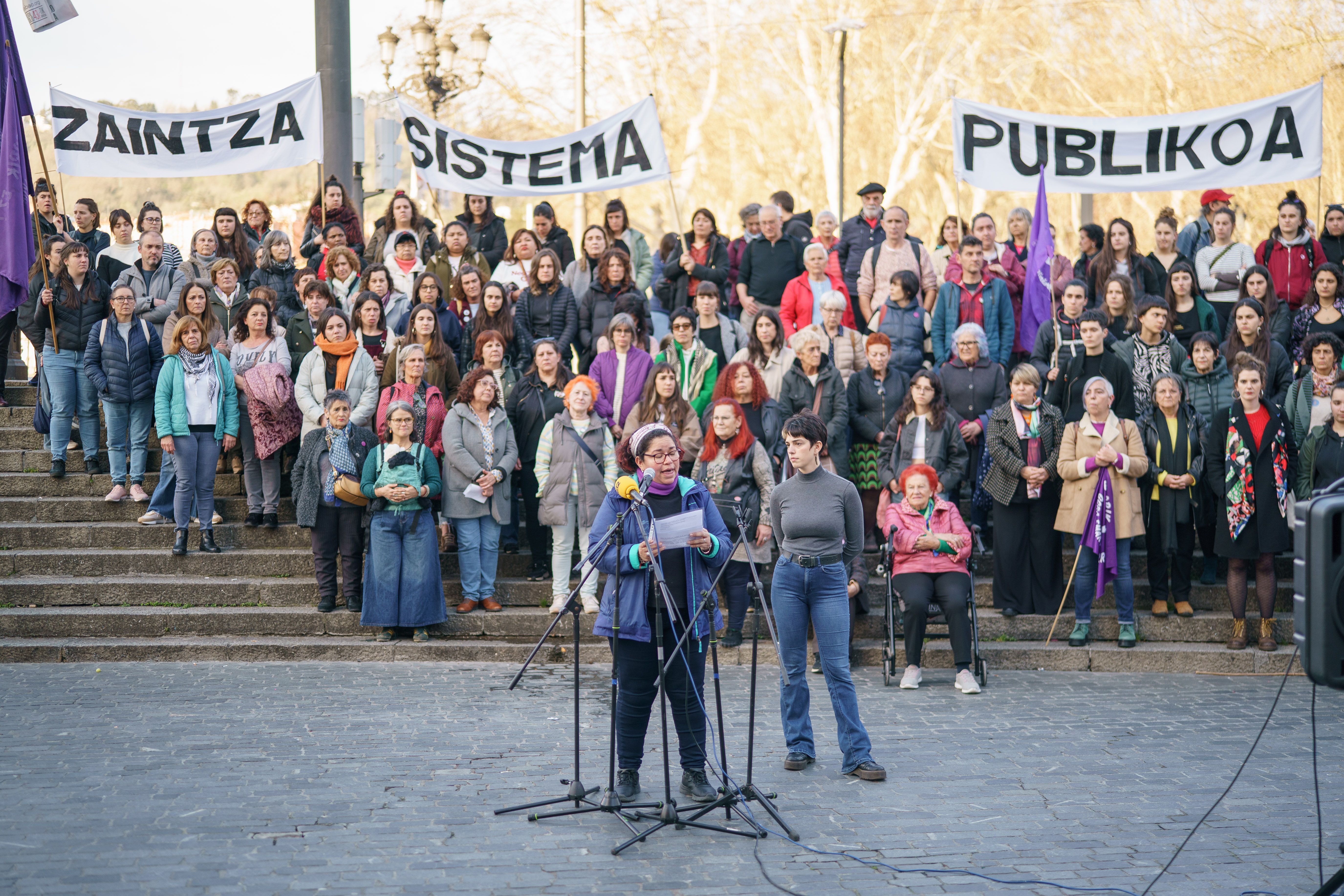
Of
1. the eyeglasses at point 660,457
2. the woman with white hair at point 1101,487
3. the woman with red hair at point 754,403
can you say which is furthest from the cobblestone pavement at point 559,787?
the woman with red hair at point 754,403

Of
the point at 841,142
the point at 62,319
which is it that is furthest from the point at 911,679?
the point at 841,142

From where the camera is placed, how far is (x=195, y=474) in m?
11.2

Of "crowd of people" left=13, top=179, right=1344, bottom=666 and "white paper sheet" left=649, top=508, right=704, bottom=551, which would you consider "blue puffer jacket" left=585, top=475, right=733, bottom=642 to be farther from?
"crowd of people" left=13, top=179, right=1344, bottom=666

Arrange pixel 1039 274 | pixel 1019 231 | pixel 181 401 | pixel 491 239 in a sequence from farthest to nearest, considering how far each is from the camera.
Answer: pixel 491 239, pixel 1019 231, pixel 1039 274, pixel 181 401

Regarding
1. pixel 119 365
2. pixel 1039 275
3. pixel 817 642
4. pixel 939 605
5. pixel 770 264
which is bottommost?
pixel 939 605

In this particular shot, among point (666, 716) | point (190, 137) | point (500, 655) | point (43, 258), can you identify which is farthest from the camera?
point (190, 137)

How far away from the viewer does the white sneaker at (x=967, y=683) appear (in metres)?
9.29

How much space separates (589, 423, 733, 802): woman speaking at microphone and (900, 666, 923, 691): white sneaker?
299 centimetres

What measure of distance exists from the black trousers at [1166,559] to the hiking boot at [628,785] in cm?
572

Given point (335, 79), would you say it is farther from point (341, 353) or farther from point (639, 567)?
point (639, 567)

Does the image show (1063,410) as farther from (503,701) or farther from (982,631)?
(503,701)

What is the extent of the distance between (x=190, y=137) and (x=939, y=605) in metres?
9.12

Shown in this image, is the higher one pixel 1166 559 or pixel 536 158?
pixel 536 158

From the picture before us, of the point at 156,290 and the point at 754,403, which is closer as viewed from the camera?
the point at 754,403
